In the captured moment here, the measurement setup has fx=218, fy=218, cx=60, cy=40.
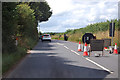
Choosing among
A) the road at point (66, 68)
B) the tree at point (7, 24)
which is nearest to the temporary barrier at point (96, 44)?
the road at point (66, 68)

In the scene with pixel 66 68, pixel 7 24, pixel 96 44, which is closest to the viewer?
pixel 66 68

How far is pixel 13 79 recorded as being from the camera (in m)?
7.67

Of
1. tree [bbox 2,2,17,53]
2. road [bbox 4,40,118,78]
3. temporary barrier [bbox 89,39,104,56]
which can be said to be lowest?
road [bbox 4,40,118,78]

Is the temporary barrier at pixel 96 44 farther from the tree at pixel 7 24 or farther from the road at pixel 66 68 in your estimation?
the tree at pixel 7 24

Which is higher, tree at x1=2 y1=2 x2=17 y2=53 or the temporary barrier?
tree at x1=2 y1=2 x2=17 y2=53

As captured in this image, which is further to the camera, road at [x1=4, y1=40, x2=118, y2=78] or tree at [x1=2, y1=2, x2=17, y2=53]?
tree at [x1=2, y1=2, x2=17, y2=53]

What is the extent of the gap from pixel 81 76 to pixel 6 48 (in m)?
5.89

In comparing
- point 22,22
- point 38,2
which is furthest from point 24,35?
point 38,2

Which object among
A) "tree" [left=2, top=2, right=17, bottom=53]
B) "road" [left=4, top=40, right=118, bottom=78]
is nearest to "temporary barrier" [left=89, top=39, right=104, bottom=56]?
"road" [left=4, top=40, right=118, bottom=78]

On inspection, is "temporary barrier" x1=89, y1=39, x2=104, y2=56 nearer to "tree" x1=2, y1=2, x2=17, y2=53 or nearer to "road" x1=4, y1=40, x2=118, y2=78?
"road" x1=4, y1=40, x2=118, y2=78

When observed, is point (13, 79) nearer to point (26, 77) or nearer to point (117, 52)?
point (26, 77)

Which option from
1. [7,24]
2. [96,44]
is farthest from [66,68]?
[96,44]

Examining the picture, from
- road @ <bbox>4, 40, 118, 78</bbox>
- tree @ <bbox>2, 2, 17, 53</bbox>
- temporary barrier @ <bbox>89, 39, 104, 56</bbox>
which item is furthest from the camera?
temporary barrier @ <bbox>89, 39, 104, 56</bbox>

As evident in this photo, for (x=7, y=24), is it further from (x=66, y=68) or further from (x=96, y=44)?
(x=96, y=44)
